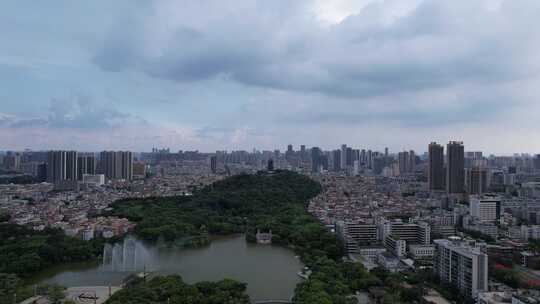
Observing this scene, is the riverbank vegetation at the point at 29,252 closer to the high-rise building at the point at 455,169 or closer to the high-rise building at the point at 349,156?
→ the high-rise building at the point at 455,169

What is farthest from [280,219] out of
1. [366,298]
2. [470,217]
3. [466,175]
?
[466,175]

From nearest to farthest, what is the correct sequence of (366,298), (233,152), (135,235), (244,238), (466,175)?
1. (366,298)
2. (135,235)
3. (244,238)
4. (466,175)
5. (233,152)

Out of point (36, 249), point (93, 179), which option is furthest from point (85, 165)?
point (36, 249)

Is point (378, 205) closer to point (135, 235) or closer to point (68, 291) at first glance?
point (135, 235)

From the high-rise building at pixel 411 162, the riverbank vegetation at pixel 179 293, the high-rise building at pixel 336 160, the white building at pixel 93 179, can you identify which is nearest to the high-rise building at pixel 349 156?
the high-rise building at pixel 336 160

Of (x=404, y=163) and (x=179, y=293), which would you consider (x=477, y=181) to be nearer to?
(x=404, y=163)

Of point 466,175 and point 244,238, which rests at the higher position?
point 466,175
